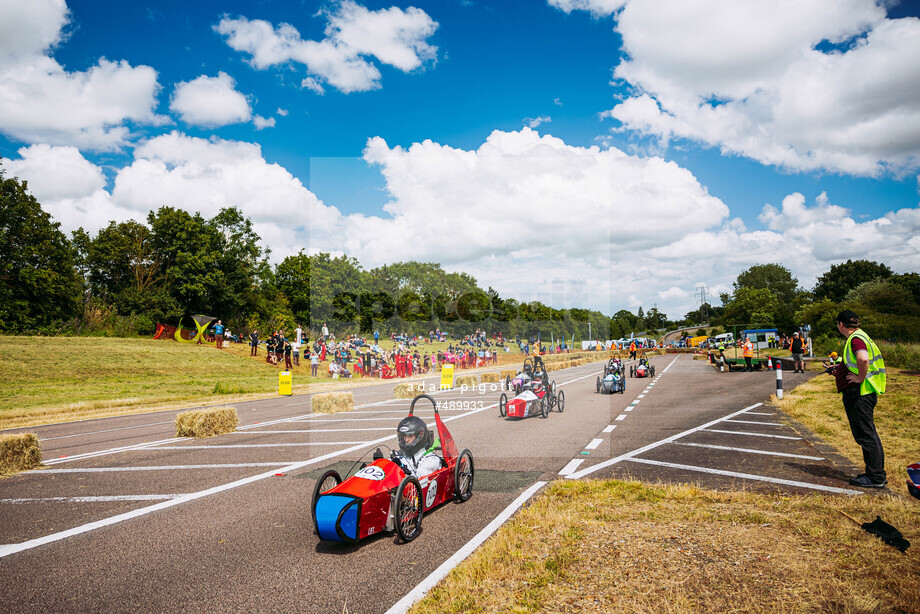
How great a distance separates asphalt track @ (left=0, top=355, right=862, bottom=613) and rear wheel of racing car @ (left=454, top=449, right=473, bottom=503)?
0.52 feet

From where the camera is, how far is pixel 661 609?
10.3 ft

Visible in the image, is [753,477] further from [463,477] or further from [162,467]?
[162,467]

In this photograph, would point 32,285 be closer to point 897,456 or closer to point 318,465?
point 318,465

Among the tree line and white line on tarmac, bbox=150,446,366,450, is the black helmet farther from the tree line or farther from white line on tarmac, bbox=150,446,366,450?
the tree line

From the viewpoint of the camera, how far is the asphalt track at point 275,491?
12.8ft

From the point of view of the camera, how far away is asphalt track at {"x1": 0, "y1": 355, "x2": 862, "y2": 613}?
3902 millimetres

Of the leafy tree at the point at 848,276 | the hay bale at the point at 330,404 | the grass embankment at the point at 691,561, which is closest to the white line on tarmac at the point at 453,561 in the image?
the grass embankment at the point at 691,561

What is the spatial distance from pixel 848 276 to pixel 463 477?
114 metres

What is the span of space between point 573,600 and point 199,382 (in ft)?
90.5

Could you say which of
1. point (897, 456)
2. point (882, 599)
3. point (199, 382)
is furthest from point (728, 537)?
point (199, 382)

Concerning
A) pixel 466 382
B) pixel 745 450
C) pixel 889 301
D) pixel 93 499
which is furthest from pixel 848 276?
pixel 93 499

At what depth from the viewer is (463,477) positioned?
5941mm

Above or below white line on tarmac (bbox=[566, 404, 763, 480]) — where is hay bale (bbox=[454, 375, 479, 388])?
below

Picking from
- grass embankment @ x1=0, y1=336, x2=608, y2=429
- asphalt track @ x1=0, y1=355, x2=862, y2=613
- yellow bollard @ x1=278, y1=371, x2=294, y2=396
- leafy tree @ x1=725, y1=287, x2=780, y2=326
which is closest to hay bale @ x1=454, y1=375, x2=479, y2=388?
grass embankment @ x1=0, y1=336, x2=608, y2=429
